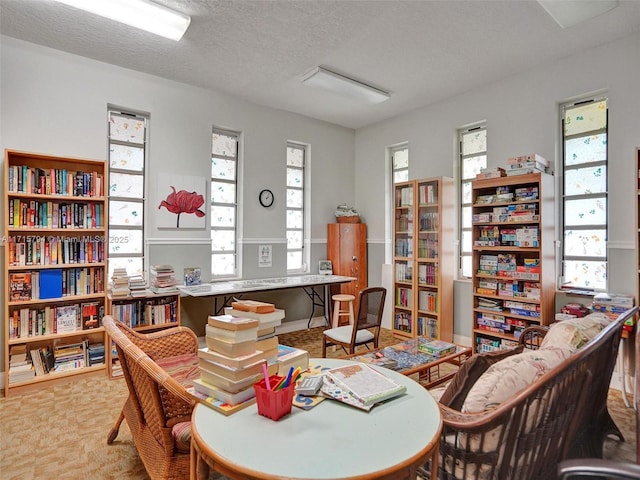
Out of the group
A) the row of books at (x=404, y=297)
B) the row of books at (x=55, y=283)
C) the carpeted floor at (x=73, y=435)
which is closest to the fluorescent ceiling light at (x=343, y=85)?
the row of books at (x=404, y=297)

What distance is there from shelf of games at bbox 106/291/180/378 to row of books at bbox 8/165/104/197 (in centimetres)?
103

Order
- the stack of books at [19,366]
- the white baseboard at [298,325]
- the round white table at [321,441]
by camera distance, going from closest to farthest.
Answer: the round white table at [321,441] < the stack of books at [19,366] < the white baseboard at [298,325]

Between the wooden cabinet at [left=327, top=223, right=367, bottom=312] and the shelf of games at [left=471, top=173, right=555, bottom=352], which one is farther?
the wooden cabinet at [left=327, top=223, right=367, bottom=312]

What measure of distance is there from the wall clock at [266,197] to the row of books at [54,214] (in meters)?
1.94

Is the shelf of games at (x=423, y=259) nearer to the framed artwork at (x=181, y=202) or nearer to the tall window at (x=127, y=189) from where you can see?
the framed artwork at (x=181, y=202)

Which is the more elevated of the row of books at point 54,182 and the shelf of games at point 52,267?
the row of books at point 54,182

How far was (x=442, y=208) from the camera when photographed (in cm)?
445

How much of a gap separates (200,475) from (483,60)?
4.17 m

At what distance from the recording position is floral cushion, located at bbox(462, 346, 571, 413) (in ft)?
4.52

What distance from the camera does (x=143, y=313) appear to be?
145 inches

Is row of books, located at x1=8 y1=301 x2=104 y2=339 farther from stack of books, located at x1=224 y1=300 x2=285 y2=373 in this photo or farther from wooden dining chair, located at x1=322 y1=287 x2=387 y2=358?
stack of books, located at x1=224 y1=300 x2=285 y2=373

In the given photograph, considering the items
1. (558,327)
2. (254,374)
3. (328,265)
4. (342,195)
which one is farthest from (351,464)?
(342,195)

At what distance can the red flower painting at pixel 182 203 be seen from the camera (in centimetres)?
415

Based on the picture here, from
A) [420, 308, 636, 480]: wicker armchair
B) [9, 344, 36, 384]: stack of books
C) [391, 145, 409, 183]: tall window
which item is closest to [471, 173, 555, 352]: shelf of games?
[391, 145, 409, 183]: tall window
